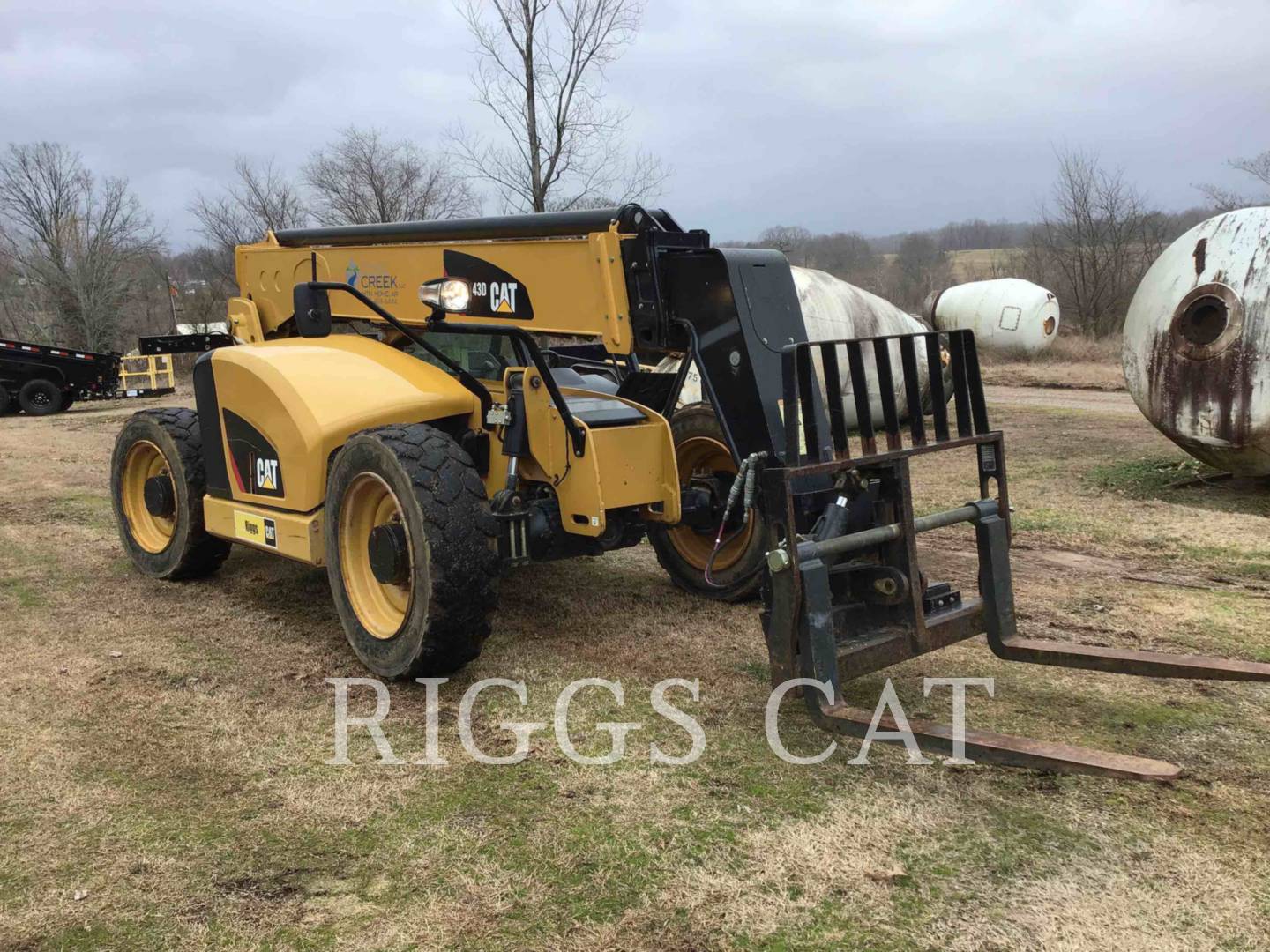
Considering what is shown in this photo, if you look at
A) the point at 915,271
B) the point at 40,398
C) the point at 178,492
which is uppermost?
the point at 915,271

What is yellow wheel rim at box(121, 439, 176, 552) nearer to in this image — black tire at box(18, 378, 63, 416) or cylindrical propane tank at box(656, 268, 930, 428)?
cylindrical propane tank at box(656, 268, 930, 428)

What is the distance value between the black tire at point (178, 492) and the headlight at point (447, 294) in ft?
6.06

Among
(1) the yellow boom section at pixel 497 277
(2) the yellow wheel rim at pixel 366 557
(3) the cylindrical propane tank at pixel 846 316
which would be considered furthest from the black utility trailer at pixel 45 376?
(2) the yellow wheel rim at pixel 366 557

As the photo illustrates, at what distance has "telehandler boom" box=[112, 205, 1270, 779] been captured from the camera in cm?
393

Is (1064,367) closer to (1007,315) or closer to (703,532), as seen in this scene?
(1007,315)

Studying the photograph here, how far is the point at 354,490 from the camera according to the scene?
4.91 m

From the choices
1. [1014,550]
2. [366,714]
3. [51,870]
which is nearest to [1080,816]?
[366,714]

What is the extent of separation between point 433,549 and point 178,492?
2682mm

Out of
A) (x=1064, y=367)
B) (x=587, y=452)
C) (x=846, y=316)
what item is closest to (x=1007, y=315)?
(x=1064, y=367)

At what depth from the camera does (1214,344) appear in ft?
27.0

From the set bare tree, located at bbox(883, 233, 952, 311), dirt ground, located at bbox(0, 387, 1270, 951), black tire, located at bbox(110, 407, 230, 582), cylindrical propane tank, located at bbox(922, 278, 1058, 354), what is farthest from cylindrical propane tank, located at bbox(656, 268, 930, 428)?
bare tree, located at bbox(883, 233, 952, 311)

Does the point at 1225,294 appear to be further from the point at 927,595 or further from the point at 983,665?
the point at 927,595

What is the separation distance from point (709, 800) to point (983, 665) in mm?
1838

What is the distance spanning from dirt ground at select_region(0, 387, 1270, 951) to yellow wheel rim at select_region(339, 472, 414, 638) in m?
0.31
